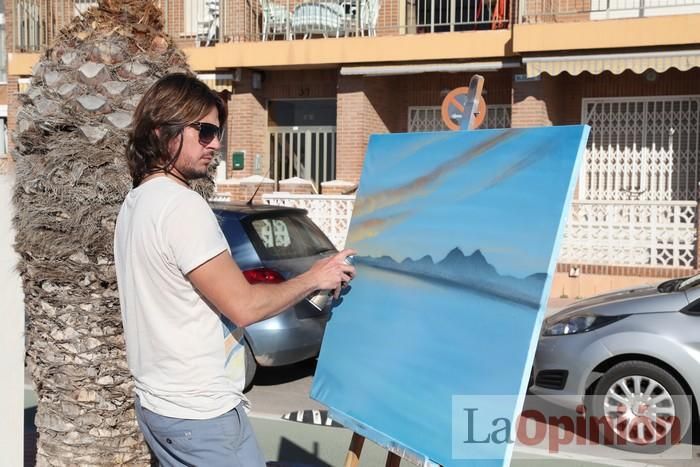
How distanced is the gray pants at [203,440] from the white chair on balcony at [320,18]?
14.8 metres

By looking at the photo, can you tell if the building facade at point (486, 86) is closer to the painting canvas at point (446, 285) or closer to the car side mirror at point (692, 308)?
the car side mirror at point (692, 308)

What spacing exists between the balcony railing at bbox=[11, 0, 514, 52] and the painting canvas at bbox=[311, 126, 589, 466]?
13068mm

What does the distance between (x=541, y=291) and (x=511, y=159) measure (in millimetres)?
Result: 479

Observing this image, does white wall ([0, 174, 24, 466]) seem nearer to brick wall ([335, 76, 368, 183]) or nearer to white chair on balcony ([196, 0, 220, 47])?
brick wall ([335, 76, 368, 183])

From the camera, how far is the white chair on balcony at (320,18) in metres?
16.5

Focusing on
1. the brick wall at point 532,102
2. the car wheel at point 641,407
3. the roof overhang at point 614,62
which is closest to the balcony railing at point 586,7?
the roof overhang at point 614,62

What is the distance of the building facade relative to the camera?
1353 centimetres

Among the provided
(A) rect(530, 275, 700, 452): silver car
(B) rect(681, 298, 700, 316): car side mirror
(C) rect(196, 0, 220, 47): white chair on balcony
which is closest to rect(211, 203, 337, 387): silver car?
(A) rect(530, 275, 700, 452): silver car

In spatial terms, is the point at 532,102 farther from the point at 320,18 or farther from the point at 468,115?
the point at 468,115

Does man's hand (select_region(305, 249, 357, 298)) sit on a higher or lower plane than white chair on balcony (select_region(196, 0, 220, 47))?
lower

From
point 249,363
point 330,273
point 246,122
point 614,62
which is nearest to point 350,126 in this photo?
point 246,122

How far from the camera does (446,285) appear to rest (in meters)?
2.96

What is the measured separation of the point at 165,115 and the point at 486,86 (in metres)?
14.9

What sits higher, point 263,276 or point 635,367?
point 263,276
